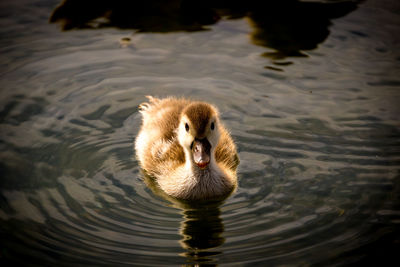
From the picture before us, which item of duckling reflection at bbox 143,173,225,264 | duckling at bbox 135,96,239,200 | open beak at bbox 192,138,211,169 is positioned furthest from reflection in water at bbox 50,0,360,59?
duckling reflection at bbox 143,173,225,264

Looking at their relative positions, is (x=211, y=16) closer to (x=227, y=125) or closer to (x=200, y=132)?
(x=227, y=125)

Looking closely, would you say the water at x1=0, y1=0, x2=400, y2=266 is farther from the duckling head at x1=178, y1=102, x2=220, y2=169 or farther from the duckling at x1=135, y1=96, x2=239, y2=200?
the duckling head at x1=178, y1=102, x2=220, y2=169

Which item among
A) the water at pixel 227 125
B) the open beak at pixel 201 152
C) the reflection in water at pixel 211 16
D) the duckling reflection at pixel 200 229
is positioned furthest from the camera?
the reflection in water at pixel 211 16

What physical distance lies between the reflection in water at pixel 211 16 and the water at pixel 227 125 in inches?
1.5

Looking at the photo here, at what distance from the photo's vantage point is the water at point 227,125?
3.89m

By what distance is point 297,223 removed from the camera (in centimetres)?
412

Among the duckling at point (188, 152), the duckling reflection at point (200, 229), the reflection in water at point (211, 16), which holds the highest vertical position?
the reflection in water at point (211, 16)

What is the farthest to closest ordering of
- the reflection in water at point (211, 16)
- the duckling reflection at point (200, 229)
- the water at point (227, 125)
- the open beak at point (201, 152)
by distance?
1. the reflection in water at point (211, 16)
2. the open beak at point (201, 152)
3. the water at point (227, 125)
4. the duckling reflection at point (200, 229)

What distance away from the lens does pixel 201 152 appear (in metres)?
4.30

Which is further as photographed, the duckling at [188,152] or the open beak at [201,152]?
the duckling at [188,152]

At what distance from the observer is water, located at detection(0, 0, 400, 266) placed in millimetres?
3895

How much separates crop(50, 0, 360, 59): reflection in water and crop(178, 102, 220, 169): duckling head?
347 cm

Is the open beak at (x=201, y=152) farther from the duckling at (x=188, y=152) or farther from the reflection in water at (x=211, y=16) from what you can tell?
the reflection in water at (x=211, y=16)

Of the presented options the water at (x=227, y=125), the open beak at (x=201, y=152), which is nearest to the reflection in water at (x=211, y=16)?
the water at (x=227, y=125)
